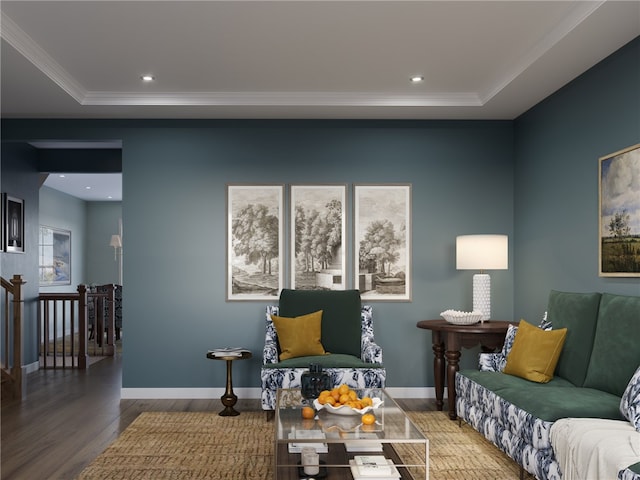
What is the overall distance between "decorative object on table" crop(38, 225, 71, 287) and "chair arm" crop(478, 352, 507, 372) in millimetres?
8476

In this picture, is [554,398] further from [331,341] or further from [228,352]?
[228,352]

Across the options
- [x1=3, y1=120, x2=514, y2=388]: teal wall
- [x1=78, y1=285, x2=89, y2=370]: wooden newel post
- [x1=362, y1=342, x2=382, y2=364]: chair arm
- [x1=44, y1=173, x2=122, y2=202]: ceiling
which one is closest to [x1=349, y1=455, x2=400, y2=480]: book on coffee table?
[x1=362, y1=342, x2=382, y2=364]: chair arm

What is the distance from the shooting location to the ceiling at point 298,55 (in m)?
3.63

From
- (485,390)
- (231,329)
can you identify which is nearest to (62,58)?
(231,329)

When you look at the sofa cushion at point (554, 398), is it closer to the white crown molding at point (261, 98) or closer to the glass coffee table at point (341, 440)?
the glass coffee table at point (341, 440)

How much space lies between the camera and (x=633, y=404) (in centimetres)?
289

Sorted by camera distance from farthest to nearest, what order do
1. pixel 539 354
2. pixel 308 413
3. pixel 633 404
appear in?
pixel 539 354 → pixel 308 413 → pixel 633 404

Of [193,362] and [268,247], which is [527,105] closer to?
[268,247]

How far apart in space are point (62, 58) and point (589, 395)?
4.12 m

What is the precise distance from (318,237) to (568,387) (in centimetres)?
278

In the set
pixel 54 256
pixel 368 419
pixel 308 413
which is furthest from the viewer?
pixel 54 256

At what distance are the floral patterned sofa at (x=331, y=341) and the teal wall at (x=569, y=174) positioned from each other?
1529 millimetres

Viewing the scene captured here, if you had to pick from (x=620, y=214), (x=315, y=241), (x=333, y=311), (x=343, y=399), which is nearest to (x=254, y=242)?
(x=315, y=241)

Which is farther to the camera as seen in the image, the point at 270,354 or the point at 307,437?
the point at 270,354
